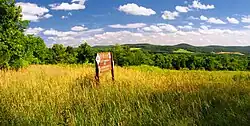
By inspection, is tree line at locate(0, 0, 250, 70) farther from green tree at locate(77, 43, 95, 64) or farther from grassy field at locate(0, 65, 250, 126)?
grassy field at locate(0, 65, 250, 126)

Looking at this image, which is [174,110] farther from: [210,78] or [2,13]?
[2,13]

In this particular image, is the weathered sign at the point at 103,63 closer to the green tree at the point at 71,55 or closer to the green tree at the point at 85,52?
the green tree at the point at 71,55

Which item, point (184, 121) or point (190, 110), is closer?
point (184, 121)

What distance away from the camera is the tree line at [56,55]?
584 inches

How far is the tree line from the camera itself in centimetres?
1484

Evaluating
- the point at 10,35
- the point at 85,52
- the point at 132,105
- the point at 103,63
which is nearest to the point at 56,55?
the point at 85,52

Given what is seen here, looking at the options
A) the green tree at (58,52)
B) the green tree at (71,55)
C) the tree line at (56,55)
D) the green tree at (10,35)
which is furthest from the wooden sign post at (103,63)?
the green tree at (58,52)

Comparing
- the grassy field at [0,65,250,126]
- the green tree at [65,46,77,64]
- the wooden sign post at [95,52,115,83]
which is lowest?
the green tree at [65,46,77,64]

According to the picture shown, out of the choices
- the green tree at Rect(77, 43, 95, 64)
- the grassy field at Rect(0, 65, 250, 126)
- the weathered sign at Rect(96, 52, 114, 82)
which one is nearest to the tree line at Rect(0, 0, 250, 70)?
the green tree at Rect(77, 43, 95, 64)

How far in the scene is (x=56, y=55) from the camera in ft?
235

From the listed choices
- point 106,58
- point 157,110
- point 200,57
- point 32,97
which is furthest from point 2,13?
point 200,57

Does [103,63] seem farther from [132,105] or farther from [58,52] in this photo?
[58,52]

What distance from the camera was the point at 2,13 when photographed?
48.5 feet

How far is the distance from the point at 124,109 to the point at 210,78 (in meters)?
3.56
